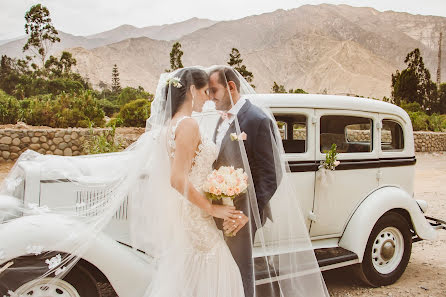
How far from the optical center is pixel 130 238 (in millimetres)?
3225

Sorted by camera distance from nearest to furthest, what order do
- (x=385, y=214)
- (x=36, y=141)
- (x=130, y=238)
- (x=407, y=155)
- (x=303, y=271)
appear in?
(x=303, y=271) → (x=130, y=238) → (x=385, y=214) → (x=407, y=155) → (x=36, y=141)

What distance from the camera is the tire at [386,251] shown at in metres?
4.18

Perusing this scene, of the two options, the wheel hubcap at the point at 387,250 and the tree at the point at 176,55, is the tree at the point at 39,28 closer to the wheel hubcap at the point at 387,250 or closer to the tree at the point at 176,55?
the tree at the point at 176,55

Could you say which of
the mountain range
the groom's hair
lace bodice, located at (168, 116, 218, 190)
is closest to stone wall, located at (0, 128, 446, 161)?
the groom's hair

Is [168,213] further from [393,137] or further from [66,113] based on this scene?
[66,113]

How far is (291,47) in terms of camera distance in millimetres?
125375

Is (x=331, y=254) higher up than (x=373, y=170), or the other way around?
(x=373, y=170)

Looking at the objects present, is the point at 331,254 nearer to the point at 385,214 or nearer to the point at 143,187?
the point at 385,214

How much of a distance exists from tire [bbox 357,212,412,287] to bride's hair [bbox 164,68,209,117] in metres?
2.81

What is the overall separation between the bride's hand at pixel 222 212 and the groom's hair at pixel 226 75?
95cm

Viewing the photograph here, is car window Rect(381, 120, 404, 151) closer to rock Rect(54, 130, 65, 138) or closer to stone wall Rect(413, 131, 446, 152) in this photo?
rock Rect(54, 130, 65, 138)

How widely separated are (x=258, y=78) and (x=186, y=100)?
10259cm

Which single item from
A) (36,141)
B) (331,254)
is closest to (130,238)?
(331,254)

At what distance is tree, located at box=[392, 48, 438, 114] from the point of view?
1492 inches
